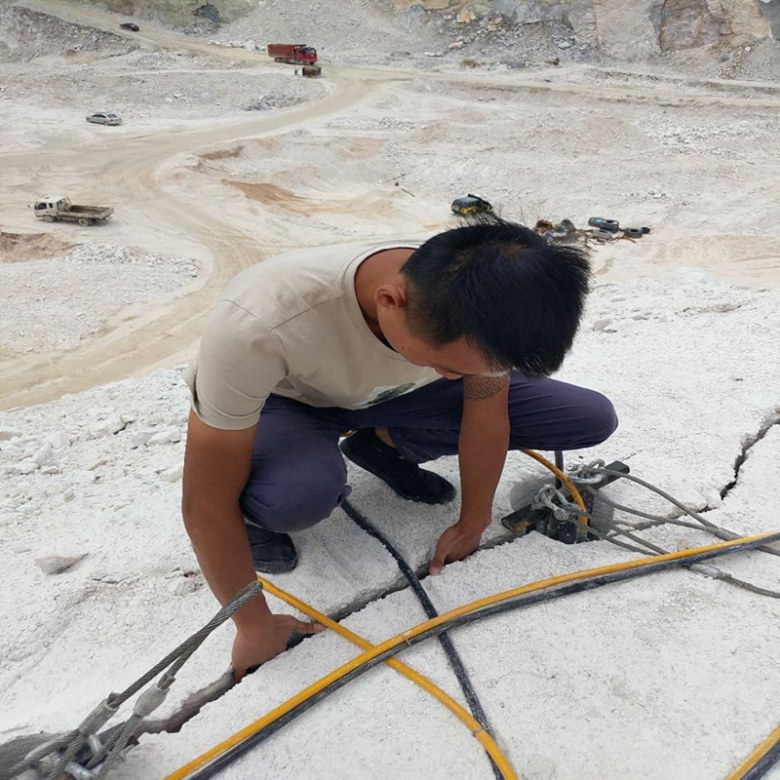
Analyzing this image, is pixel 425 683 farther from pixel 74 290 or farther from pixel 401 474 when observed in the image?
pixel 74 290

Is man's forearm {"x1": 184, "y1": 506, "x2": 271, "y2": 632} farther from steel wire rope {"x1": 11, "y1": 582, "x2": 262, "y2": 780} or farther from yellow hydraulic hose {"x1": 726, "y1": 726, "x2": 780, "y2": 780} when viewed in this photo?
yellow hydraulic hose {"x1": 726, "y1": 726, "x2": 780, "y2": 780}

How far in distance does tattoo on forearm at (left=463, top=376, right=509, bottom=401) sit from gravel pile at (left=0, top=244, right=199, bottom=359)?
5.96 metres

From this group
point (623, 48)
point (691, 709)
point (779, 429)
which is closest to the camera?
point (691, 709)

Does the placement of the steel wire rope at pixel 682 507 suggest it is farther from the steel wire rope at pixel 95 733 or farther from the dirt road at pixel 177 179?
the dirt road at pixel 177 179

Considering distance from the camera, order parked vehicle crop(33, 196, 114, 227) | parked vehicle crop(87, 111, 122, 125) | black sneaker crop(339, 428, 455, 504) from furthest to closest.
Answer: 1. parked vehicle crop(87, 111, 122, 125)
2. parked vehicle crop(33, 196, 114, 227)
3. black sneaker crop(339, 428, 455, 504)

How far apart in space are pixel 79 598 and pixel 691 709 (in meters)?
1.61

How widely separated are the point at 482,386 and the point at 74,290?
6.96m

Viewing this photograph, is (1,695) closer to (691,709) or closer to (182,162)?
(691,709)

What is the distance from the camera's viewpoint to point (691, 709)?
1.60 meters

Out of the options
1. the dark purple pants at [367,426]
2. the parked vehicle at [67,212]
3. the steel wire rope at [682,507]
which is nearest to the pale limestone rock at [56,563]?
the dark purple pants at [367,426]

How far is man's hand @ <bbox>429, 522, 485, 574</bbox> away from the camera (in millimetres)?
1965

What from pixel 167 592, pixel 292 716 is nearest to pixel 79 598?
pixel 167 592

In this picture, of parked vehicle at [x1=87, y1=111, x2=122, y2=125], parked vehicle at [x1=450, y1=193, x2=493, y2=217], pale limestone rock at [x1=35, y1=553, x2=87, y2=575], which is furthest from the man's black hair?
parked vehicle at [x1=87, y1=111, x2=122, y2=125]

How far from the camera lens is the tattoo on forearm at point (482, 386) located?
1.84m
